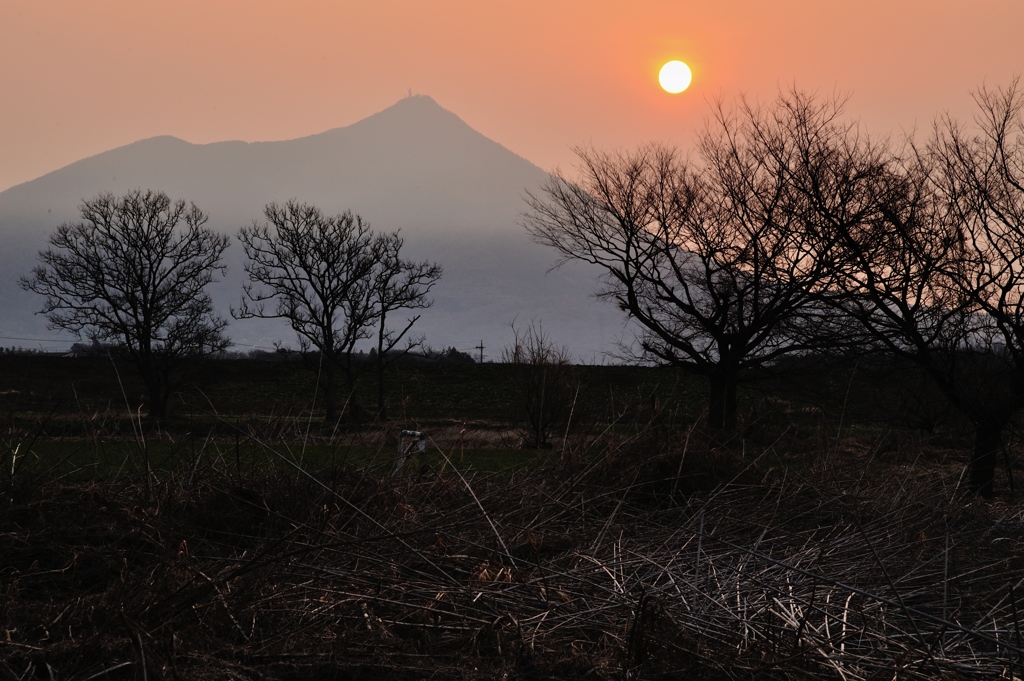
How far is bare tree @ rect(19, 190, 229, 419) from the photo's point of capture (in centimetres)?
3184

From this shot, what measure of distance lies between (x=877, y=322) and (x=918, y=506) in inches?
257

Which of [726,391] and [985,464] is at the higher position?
[726,391]

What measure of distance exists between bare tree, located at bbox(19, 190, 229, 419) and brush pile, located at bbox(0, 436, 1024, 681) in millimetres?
27513

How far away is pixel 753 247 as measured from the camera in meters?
19.9

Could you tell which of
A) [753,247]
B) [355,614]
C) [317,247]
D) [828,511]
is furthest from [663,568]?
[317,247]

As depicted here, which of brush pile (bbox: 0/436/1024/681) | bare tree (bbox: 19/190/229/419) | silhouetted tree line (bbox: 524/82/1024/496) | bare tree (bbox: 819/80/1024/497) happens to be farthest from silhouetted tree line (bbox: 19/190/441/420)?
brush pile (bbox: 0/436/1024/681)

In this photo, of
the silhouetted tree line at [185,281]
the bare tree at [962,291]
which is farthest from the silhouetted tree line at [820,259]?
the silhouetted tree line at [185,281]

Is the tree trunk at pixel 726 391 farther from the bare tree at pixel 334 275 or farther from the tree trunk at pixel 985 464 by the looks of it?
the bare tree at pixel 334 275

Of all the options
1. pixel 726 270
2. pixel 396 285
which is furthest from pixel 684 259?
pixel 396 285

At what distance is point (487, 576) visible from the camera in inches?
164

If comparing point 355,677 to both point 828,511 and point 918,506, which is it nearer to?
point 828,511

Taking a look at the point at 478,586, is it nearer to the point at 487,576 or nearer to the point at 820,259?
the point at 487,576

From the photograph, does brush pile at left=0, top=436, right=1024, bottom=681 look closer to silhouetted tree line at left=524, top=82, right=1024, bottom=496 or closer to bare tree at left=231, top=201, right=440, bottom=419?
silhouetted tree line at left=524, top=82, right=1024, bottom=496

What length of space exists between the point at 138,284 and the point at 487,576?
32.2 m
